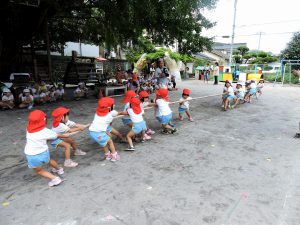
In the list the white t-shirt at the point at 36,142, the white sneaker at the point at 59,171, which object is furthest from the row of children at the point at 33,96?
the white t-shirt at the point at 36,142

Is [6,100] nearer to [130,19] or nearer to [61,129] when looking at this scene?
[61,129]

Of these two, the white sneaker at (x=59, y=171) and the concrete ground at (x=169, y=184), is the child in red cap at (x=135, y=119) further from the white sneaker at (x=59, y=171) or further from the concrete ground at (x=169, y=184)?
the white sneaker at (x=59, y=171)

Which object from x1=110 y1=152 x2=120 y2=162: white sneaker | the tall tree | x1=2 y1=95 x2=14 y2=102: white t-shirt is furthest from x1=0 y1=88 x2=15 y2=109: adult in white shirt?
x1=110 y1=152 x2=120 y2=162: white sneaker

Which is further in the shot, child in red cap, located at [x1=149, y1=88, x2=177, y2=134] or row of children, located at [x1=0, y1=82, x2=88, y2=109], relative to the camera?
row of children, located at [x1=0, y1=82, x2=88, y2=109]

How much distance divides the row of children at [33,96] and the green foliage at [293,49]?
21.6 metres

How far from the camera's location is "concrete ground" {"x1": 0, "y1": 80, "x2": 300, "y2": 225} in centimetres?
294

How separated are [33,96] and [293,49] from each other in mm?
23970

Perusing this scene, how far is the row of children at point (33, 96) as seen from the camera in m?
8.81

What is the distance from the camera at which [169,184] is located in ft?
12.1

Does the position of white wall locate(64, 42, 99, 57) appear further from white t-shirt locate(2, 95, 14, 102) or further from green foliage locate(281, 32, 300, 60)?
green foliage locate(281, 32, 300, 60)

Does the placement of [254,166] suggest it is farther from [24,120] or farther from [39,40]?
[39,40]

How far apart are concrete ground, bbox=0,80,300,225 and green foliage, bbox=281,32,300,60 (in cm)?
2102

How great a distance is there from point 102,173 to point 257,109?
7.89 metres

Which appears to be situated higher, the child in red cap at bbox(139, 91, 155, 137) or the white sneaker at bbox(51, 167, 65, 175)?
the child in red cap at bbox(139, 91, 155, 137)
